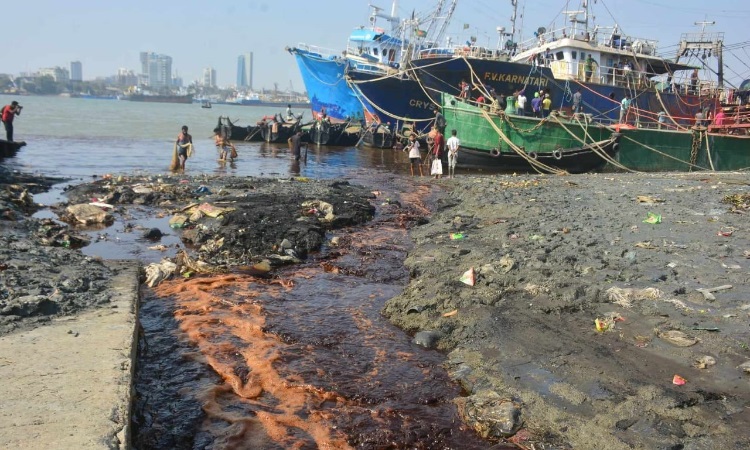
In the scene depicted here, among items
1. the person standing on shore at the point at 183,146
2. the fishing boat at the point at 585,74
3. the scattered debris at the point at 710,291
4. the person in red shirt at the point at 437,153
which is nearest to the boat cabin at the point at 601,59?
the fishing boat at the point at 585,74

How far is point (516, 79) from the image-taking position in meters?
24.1

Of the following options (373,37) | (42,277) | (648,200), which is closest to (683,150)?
(648,200)

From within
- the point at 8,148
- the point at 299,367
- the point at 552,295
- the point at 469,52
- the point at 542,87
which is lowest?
the point at 299,367

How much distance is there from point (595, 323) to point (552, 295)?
63 centimetres

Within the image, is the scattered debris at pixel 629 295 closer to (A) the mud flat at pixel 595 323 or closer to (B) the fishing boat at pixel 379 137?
(A) the mud flat at pixel 595 323

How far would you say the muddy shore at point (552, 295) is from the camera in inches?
143

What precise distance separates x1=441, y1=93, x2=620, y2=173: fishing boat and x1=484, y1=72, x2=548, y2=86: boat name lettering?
491 centimetres

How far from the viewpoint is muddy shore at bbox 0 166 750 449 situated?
362 centimetres

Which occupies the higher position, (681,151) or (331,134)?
(681,151)

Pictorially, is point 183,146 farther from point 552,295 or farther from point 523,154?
point 552,295

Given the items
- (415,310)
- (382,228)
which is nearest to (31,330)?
(415,310)

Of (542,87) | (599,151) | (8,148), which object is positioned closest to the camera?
(8,148)

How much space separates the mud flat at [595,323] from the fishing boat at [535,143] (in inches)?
402

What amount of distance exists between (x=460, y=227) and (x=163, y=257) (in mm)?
4591
